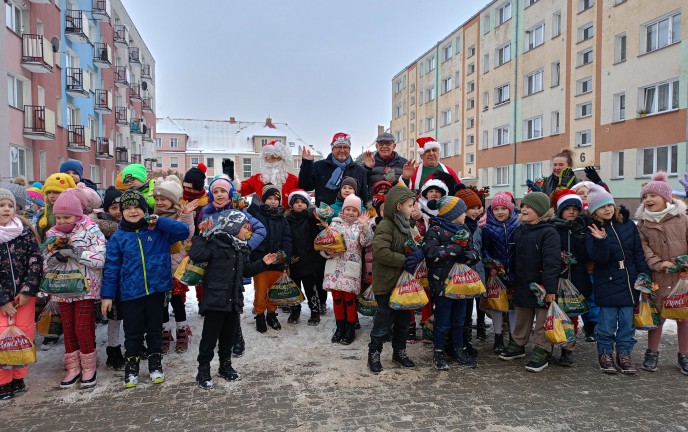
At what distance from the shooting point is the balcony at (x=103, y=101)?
92.4 ft

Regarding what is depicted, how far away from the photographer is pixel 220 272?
4246mm

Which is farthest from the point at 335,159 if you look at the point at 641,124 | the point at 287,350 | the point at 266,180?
the point at 641,124

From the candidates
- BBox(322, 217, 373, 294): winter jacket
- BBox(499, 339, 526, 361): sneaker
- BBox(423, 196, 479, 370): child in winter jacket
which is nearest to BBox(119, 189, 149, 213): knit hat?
BBox(322, 217, 373, 294): winter jacket

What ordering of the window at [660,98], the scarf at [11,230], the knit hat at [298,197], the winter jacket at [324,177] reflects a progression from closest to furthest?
1. the scarf at [11,230]
2. the knit hat at [298,197]
3. the winter jacket at [324,177]
4. the window at [660,98]

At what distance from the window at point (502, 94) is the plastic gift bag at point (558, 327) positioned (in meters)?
27.7

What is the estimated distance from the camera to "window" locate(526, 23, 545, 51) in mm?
26203

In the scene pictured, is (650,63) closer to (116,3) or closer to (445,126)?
(445,126)

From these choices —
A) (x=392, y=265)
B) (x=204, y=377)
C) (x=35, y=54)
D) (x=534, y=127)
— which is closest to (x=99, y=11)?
(x=35, y=54)

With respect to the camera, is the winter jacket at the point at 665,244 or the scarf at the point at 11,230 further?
the winter jacket at the point at 665,244

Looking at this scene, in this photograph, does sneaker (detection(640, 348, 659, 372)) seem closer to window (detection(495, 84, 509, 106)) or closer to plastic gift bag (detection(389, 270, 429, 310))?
plastic gift bag (detection(389, 270, 429, 310))

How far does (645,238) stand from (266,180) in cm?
488

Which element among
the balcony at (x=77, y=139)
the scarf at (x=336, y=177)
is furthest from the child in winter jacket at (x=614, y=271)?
the balcony at (x=77, y=139)

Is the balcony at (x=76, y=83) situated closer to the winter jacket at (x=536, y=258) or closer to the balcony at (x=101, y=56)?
the balcony at (x=101, y=56)

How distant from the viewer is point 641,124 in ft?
62.6
